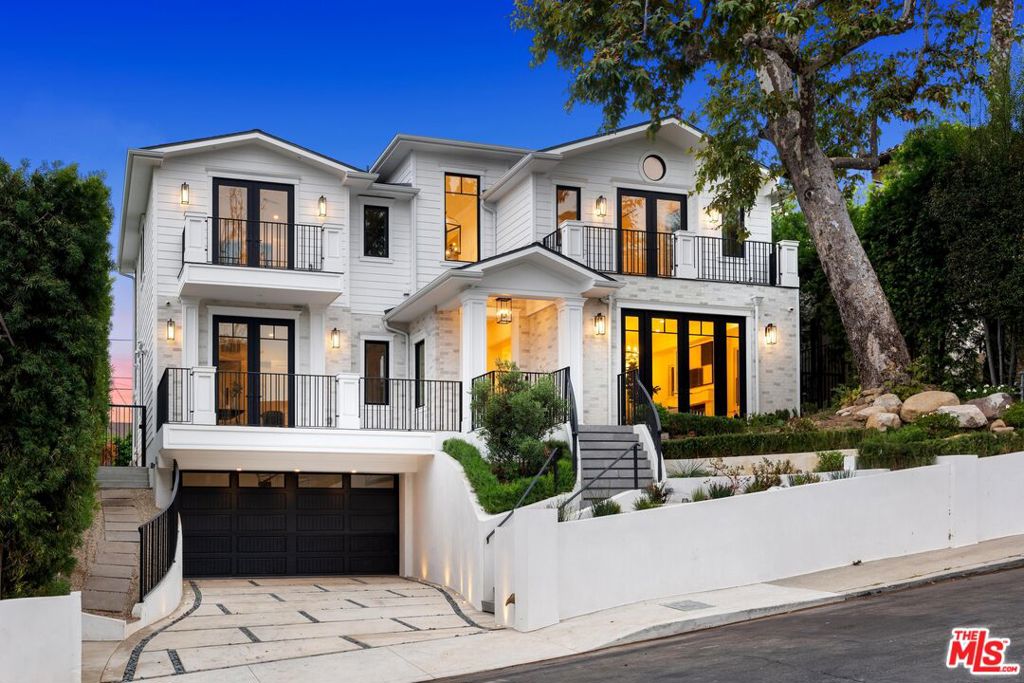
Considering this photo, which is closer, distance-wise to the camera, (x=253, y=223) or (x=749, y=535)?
(x=749, y=535)

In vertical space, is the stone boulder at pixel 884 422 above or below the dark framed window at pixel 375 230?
below

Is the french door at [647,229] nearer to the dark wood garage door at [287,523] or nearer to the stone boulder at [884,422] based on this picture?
the stone boulder at [884,422]

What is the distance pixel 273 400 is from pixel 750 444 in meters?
9.35

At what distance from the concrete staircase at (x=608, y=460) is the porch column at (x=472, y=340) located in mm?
2722

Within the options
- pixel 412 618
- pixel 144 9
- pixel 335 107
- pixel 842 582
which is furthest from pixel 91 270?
pixel 335 107

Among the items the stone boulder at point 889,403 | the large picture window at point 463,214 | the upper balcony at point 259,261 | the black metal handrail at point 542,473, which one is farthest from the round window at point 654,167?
the black metal handrail at point 542,473

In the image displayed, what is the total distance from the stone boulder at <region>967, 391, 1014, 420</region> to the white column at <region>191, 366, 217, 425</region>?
44.5 ft

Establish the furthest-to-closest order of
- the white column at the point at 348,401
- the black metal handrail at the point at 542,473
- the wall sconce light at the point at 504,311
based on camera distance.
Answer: the wall sconce light at the point at 504,311 < the white column at the point at 348,401 < the black metal handrail at the point at 542,473

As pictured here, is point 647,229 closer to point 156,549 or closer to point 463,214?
point 463,214

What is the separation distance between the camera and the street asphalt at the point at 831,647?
27.9 ft

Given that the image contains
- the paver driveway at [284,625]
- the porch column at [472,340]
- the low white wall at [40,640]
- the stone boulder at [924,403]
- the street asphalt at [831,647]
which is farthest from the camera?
the porch column at [472,340]

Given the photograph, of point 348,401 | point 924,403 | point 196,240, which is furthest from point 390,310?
point 924,403

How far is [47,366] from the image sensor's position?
9898mm

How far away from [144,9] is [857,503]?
789 inches
